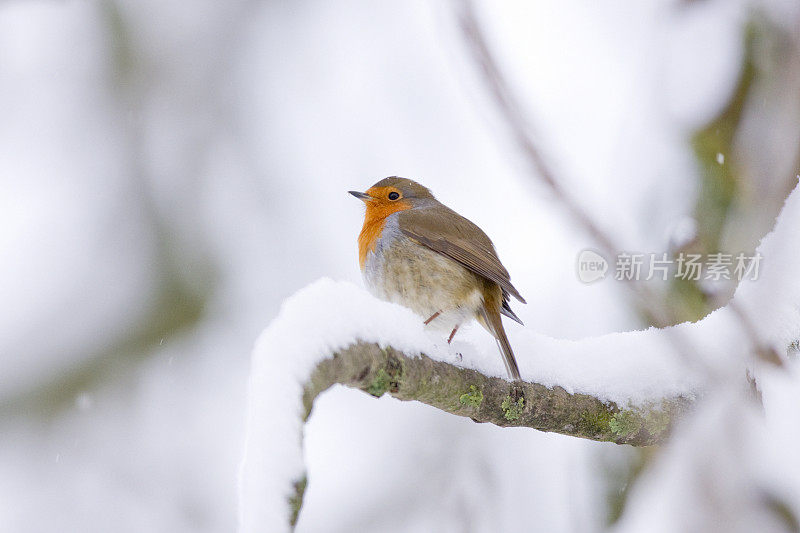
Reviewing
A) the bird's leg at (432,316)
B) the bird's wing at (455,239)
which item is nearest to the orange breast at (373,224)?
the bird's wing at (455,239)

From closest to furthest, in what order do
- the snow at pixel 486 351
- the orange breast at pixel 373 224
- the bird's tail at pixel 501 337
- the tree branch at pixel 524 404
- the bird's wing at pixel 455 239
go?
the snow at pixel 486 351, the tree branch at pixel 524 404, the bird's tail at pixel 501 337, the bird's wing at pixel 455 239, the orange breast at pixel 373 224

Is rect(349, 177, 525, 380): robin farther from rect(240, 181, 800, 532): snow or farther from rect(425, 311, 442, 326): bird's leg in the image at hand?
rect(240, 181, 800, 532): snow

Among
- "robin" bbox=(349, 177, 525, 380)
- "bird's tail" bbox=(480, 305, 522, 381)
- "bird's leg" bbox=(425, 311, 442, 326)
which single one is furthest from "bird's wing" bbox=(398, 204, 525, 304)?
"bird's leg" bbox=(425, 311, 442, 326)

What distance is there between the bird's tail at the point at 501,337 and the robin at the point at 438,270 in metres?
0.01

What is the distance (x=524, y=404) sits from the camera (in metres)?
2.52

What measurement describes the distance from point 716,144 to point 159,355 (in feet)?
10.9

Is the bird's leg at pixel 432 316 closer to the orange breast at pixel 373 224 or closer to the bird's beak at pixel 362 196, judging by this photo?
the orange breast at pixel 373 224

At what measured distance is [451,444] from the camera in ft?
12.0

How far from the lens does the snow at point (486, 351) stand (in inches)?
47.0

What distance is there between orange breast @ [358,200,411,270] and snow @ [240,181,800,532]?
0.76 metres

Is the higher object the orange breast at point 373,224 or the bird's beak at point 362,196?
the bird's beak at point 362,196

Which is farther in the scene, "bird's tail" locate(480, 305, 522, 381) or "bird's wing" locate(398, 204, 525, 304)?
"bird's wing" locate(398, 204, 525, 304)

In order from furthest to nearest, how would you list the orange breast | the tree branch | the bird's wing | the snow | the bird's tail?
the orange breast < the bird's wing < the bird's tail < the tree branch < the snow

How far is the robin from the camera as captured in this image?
3654 millimetres
